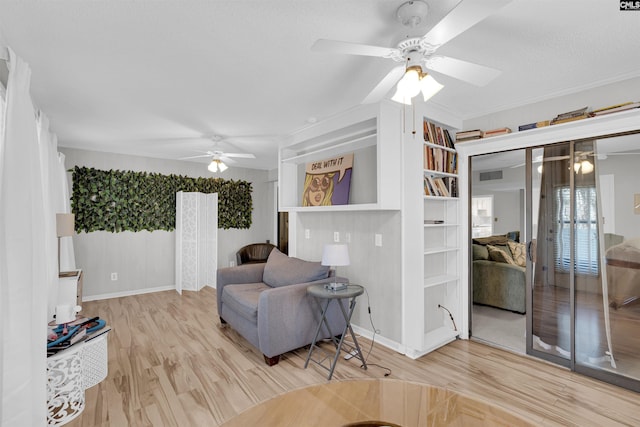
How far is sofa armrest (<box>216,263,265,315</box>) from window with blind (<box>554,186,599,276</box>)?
310 centimetres

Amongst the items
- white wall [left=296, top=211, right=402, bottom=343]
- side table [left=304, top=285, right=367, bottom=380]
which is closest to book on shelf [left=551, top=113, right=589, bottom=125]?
white wall [left=296, top=211, right=402, bottom=343]

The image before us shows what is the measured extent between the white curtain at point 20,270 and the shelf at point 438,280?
2847mm

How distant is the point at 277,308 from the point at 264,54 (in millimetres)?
1992

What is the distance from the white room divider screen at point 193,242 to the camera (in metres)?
5.26

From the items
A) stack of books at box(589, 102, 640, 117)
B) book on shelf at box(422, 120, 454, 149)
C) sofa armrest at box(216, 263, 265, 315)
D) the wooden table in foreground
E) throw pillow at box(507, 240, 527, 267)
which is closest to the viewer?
the wooden table in foreground

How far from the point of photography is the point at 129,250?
16.7 feet

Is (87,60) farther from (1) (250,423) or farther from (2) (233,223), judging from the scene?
(2) (233,223)

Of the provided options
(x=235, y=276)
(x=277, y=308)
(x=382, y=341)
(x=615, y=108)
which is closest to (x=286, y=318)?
(x=277, y=308)

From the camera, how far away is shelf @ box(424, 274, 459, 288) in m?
3.04

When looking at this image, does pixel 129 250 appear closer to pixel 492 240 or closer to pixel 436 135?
pixel 436 135

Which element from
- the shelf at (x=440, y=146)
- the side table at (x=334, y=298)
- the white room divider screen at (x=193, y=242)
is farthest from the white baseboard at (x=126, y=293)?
the shelf at (x=440, y=146)

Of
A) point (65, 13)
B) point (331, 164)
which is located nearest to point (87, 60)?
point (65, 13)

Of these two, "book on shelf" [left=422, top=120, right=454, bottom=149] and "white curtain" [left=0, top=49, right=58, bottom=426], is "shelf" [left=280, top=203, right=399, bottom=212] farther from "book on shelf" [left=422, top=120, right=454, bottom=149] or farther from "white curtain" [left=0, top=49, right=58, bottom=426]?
"white curtain" [left=0, top=49, right=58, bottom=426]

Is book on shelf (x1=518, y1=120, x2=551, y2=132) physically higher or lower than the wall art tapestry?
higher
